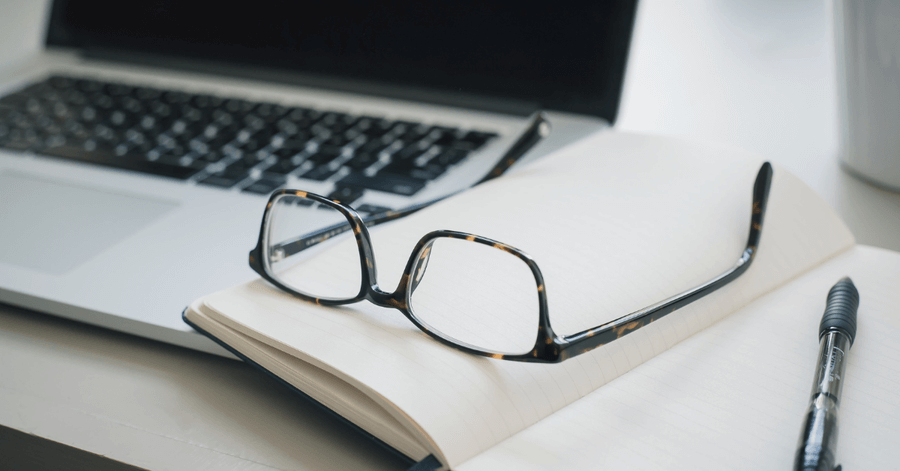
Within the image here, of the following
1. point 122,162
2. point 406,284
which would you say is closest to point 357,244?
point 406,284

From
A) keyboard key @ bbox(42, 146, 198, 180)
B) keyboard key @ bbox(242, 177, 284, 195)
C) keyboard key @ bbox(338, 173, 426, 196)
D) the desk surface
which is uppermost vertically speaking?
keyboard key @ bbox(338, 173, 426, 196)

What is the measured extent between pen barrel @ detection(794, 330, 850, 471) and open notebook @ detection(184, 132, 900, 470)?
1cm

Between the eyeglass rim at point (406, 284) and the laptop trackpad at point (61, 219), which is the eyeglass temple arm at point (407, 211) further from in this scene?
the laptop trackpad at point (61, 219)

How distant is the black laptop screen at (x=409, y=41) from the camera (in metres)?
0.82

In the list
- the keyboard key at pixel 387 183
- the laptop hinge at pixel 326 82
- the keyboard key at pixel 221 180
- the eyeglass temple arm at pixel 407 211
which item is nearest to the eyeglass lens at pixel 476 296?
the eyeglass temple arm at pixel 407 211

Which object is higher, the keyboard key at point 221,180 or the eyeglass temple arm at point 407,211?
the eyeglass temple arm at point 407,211

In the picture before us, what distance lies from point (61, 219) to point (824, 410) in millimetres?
625

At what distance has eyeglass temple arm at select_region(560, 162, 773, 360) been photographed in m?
0.36

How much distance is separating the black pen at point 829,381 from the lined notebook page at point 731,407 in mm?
12

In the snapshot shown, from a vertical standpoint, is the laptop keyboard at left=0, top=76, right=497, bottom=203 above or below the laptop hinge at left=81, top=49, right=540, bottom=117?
below

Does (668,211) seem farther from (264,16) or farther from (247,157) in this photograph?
(264,16)

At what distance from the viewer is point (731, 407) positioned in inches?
13.9

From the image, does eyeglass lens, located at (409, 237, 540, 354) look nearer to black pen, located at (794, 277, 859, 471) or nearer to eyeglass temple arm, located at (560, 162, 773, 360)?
eyeglass temple arm, located at (560, 162, 773, 360)

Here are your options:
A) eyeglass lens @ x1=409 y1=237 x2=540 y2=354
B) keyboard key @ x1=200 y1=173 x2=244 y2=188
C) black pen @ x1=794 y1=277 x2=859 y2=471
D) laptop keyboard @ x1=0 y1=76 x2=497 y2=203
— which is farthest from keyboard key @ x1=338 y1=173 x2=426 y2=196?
black pen @ x1=794 y1=277 x2=859 y2=471
